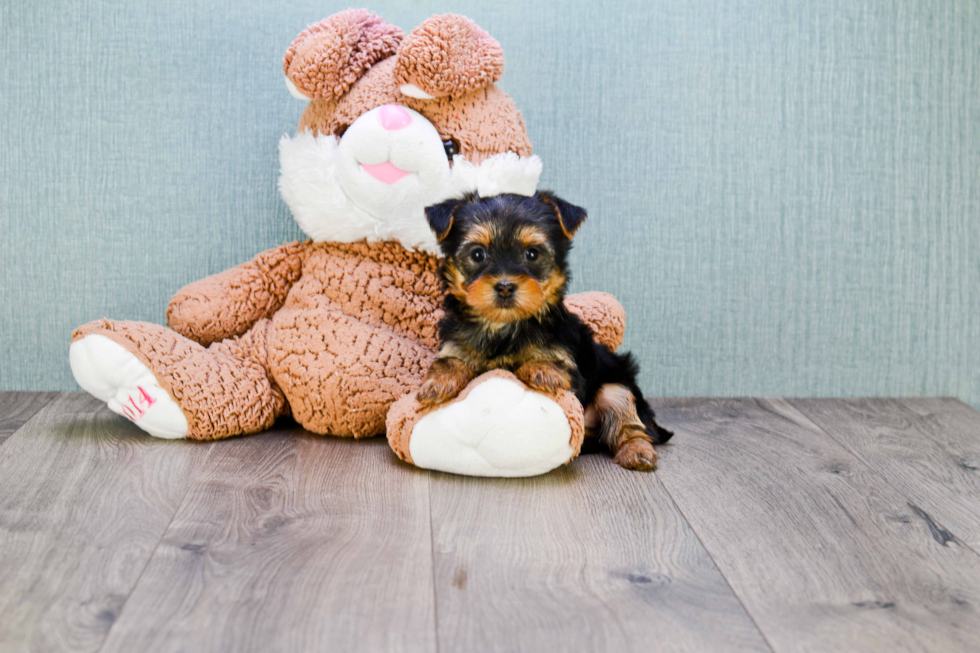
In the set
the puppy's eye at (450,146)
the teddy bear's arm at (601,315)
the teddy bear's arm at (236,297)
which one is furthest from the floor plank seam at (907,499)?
the teddy bear's arm at (236,297)

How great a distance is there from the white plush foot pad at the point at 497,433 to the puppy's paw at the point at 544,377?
1.1 inches

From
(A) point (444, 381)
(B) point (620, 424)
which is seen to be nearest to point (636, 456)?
(B) point (620, 424)

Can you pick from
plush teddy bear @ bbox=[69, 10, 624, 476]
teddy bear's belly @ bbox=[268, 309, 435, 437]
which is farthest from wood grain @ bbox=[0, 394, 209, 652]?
teddy bear's belly @ bbox=[268, 309, 435, 437]

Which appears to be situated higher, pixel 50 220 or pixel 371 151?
pixel 371 151

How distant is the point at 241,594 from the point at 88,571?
32 cm

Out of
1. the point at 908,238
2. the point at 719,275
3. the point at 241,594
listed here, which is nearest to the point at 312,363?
the point at 241,594

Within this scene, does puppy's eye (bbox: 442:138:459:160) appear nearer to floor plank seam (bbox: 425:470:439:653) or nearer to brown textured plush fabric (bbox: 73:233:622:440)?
brown textured plush fabric (bbox: 73:233:622:440)

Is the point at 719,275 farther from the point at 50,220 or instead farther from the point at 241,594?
the point at 50,220

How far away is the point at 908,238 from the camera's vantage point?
10.2 ft

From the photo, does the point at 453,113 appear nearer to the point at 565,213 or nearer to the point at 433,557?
the point at 565,213

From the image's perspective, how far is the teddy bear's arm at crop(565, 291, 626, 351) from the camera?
105 inches

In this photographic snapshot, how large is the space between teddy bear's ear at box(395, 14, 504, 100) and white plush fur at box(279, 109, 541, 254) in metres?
0.10

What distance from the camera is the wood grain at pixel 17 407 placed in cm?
250

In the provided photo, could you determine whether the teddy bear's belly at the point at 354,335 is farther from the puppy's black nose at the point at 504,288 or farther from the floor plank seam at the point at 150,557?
the puppy's black nose at the point at 504,288
